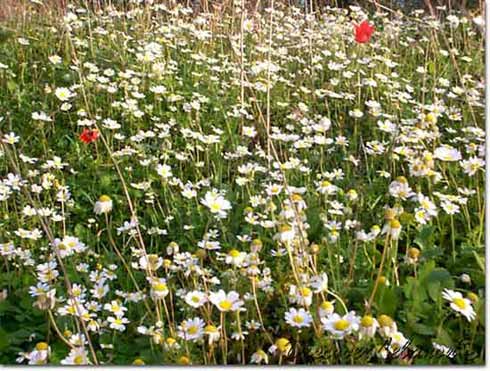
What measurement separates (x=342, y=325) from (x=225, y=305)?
0.13 metres

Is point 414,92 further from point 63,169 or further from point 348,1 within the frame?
point 63,169

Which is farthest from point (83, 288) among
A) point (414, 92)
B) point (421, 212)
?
point (414, 92)

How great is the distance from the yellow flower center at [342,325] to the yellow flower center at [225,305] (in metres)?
0.12

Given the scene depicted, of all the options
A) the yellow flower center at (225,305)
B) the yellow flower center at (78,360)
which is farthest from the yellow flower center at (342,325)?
the yellow flower center at (78,360)

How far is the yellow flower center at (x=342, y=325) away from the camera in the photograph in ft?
2.34

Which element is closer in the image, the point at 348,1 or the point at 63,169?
the point at 63,169

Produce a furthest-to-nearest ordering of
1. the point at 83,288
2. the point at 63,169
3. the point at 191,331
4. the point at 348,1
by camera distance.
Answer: the point at 348,1 < the point at 63,169 < the point at 83,288 < the point at 191,331

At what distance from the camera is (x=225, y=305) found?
77 cm

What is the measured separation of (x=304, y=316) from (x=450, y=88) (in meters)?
0.85

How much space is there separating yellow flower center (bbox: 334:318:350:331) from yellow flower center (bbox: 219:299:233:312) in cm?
12

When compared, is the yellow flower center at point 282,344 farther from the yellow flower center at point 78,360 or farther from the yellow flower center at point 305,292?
the yellow flower center at point 78,360

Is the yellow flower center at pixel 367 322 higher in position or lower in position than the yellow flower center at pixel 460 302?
higher

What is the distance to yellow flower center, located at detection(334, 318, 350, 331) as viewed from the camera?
712 mm

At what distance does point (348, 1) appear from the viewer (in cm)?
159
